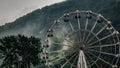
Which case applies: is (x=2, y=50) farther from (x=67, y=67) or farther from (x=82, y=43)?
(x=67, y=67)

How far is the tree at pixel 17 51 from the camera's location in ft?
361

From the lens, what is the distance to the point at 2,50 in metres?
110

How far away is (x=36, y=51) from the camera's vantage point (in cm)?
11256

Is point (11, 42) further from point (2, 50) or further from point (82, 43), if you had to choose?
point (82, 43)

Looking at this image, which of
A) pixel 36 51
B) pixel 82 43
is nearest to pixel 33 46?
pixel 36 51

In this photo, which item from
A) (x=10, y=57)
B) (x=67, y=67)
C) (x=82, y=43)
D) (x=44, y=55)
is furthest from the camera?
(x=67, y=67)

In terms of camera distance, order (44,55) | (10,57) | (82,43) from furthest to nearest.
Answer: (10,57) < (44,55) < (82,43)

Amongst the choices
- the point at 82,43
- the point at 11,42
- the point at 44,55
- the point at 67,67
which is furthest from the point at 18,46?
the point at 67,67

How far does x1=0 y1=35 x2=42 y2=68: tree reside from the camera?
110m

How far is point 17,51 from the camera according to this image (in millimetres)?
111062

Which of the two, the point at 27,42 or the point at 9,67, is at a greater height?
the point at 27,42

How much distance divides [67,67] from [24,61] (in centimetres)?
5141

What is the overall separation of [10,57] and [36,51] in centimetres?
841

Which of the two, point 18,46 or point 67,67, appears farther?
point 67,67
